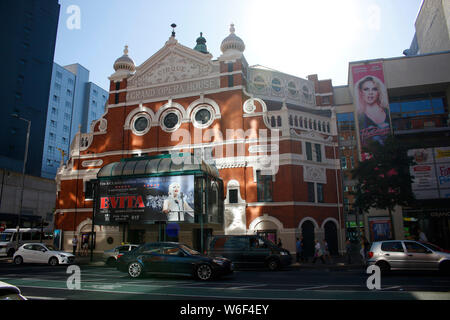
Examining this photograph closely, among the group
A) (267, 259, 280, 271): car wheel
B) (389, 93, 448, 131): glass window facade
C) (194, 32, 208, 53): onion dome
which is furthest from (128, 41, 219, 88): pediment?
(389, 93, 448, 131): glass window facade

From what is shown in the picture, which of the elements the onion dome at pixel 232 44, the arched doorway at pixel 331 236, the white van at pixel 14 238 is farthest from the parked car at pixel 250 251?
the white van at pixel 14 238

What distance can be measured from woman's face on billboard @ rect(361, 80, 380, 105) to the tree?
42.3 ft

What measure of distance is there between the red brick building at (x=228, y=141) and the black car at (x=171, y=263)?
43.8ft

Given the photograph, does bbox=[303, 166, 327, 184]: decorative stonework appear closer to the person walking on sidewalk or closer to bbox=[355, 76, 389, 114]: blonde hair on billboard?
the person walking on sidewalk

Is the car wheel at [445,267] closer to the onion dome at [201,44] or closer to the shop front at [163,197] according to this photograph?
the shop front at [163,197]

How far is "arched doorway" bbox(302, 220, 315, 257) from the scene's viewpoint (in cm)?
2686

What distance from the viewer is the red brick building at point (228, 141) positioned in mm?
27469

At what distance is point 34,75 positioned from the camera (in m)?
55.2

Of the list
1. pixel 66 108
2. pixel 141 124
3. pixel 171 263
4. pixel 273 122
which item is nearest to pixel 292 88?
pixel 273 122

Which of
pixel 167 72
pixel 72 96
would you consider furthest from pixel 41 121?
pixel 167 72

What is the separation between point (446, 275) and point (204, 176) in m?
15.8
